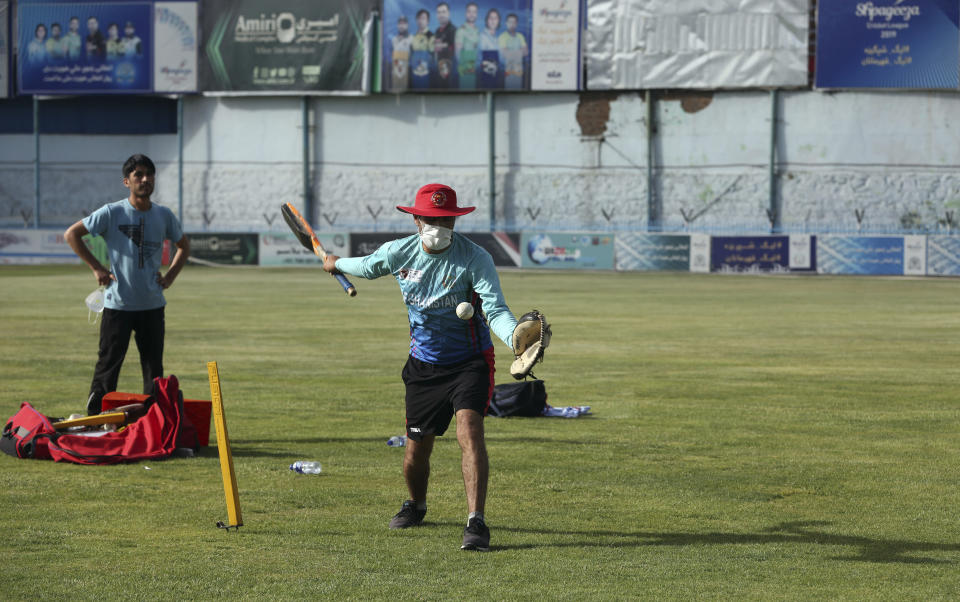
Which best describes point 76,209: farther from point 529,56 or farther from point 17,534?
point 17,534

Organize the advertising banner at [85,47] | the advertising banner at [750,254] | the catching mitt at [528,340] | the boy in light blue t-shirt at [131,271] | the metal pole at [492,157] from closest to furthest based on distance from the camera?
the catching mitt at [528,340]
the boy in light blue t-shirt at [131,271]
the advertising banner at [750,254]
the metal pole at [492,157]
the advertising banner at [85,47]

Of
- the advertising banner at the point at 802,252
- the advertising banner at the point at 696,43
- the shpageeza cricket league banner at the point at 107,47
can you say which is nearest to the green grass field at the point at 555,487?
the advertising banner at the point at 802,252

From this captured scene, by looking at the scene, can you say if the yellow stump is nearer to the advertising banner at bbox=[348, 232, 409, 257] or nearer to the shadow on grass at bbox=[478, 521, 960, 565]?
the shadow on grass at bbox=[478, 521, 960, 565]

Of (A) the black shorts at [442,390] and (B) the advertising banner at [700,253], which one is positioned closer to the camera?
(A) the black shorts at [442,390]

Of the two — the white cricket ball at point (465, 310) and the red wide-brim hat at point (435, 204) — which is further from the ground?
the red wide-brim hat at point (435, 204)

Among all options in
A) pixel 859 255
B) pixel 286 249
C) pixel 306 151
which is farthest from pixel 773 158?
pixel 306 151

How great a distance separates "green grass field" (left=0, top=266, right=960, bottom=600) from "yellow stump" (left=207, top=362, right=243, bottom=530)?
13 centimetres

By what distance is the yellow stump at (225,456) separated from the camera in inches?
268

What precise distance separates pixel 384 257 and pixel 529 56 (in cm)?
4704

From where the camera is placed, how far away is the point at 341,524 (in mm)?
7449

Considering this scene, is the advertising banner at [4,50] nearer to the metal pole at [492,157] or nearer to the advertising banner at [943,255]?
the metal pole at [492,157]

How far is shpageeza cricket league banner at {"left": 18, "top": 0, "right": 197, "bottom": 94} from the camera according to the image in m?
56.3

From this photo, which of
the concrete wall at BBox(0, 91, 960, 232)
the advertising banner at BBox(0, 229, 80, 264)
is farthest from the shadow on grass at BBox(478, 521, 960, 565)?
the advertising banner at BBox(0, 229, 80, 264)

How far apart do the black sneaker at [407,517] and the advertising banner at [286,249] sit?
138 ft
